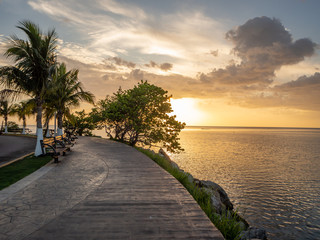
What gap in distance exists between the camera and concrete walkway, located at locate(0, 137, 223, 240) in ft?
12.0

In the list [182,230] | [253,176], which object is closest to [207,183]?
[182,230]

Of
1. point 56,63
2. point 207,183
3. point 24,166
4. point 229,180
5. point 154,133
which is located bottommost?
point 229,180

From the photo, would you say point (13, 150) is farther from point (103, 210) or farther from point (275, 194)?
point (275, 194)

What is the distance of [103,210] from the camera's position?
4.53 metres

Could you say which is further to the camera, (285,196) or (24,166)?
(285,196)

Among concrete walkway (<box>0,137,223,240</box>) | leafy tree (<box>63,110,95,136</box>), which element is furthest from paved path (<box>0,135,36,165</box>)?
leafy tree (<box>63,110,95,136</box>)

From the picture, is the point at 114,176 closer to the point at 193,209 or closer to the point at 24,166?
the point at 193,209

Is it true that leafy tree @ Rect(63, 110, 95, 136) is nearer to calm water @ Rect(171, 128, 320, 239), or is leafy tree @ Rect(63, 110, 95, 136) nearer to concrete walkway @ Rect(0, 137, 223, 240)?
calm water @ Rect(171, 128, 320, 239)

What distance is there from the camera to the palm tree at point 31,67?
11805mm

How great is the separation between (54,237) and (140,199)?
2202 mm

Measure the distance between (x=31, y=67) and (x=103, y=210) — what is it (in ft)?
38.6

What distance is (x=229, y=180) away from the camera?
19359 millimetres

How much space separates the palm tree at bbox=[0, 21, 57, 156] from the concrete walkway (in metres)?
7.55

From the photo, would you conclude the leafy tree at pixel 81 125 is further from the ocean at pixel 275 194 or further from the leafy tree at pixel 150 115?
the ocean at pixel 275 194
